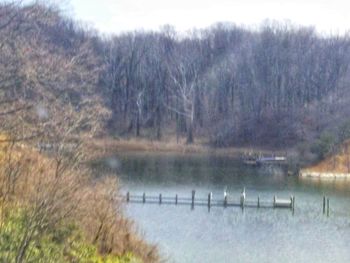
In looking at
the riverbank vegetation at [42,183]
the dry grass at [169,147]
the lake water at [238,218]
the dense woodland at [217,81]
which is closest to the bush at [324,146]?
the lake water at [238,218]

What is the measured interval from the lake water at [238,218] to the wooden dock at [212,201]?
601mm

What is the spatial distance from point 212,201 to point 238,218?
14.0 feet

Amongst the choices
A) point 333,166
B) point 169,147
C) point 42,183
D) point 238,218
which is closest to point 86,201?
point 42,183

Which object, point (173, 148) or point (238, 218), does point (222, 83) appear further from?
point (238, 218)

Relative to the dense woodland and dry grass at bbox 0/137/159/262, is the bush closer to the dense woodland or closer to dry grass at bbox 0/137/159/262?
the dense woodland

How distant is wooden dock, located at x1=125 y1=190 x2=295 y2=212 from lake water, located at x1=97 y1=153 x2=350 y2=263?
601 mm

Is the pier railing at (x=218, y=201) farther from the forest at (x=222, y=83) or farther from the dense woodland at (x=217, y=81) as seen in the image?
the dense woodland at (x=217, y=81)

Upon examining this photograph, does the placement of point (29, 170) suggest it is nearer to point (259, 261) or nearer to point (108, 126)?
point (259, 261)

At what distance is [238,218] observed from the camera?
105 feet

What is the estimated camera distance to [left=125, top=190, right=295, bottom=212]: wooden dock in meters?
35.4

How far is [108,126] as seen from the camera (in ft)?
246

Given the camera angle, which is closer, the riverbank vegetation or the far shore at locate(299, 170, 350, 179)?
the riverbank vegetation

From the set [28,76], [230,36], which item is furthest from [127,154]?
[28,76]

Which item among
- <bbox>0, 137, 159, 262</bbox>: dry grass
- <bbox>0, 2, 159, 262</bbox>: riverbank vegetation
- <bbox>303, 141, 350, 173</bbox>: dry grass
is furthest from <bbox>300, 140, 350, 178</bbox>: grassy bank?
<bbox>0, 137, 159, 262</bbox>: dry grass
